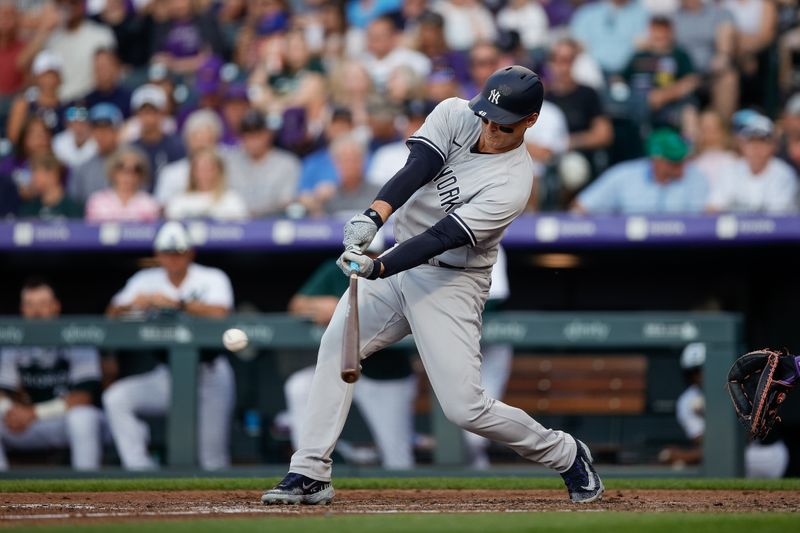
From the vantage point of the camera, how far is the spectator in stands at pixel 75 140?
10547 millimetres

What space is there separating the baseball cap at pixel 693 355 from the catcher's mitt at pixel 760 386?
228 cm

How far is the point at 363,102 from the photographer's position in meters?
10.1

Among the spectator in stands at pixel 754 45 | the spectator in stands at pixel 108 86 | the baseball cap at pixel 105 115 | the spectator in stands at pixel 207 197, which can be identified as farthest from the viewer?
the spectator in stands at pixel 108 86

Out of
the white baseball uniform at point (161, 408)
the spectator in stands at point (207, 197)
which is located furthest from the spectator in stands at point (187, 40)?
the white baseball uniform at point (161, 408)

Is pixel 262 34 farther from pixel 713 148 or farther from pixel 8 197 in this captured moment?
pixel 713 148

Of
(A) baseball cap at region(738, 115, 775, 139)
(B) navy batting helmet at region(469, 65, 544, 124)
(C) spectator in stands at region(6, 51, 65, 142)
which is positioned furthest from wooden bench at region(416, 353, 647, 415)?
(C) spectator in stands at region(6, 51, 65, 142)

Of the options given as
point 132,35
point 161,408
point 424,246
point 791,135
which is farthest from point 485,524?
point 132,35

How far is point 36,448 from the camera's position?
8195 millimetres

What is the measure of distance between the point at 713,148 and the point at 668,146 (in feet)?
1.75

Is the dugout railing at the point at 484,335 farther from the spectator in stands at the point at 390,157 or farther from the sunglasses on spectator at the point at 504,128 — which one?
the sunglasses on spectator at the point at 504,128

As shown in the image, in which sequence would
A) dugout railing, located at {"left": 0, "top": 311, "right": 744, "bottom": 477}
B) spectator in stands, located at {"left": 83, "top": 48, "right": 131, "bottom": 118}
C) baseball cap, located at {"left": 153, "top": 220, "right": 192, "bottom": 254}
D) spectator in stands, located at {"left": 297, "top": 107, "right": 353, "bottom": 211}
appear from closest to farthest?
dugout railing, located at {"left": 0, "top": 311, "right": 744, "bottom": 477}
baseball cap, located at {"left": 153, "top": 220, "right": 192, "bottom": 254}
spectator in stands, located at {"left": 297, "top": 107, "right": 353, "bottom": 211}
spectator in stands, located at {"left": 83, "top": 48, "right": 131, "bottom": 118}

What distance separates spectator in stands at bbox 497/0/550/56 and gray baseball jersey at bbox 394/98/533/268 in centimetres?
579

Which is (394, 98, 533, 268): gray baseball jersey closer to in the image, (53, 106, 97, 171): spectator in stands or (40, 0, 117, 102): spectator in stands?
(53, 106, 97, 171): spectator in stands

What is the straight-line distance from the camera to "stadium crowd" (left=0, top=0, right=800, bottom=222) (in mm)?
9172
